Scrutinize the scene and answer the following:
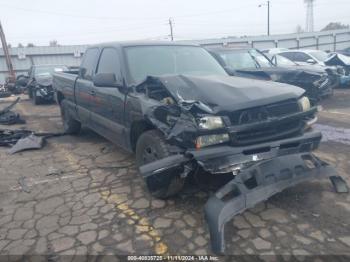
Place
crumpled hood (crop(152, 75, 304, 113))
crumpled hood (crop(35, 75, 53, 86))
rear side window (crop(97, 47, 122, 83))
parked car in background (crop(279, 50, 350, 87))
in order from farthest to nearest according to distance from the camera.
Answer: crumpled hood (crop(35, 75, 53, 86))
parked car in background (crop(279, 50, 350, 87))
rear side window (crop(97, 47, 122, 83))
crumpled hood (crop(152, 75, 304, 113))

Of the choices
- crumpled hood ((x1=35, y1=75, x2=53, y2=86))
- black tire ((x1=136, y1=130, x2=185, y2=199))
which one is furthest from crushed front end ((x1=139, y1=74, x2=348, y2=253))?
crumpled hood ((x1=35, y1=75, x2=53, y2=86))

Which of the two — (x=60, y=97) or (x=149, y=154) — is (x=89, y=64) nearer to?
(x=60, y=97)

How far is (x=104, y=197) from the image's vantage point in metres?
4.28

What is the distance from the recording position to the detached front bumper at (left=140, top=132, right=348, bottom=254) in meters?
3.16

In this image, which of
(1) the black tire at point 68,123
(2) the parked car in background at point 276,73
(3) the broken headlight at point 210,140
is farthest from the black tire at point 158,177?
(2) the parked car in background at point 276,73

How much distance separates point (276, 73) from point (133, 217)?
6.27m

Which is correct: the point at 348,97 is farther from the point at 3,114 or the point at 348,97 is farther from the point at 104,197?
the point at 3,114

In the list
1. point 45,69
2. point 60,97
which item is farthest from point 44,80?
point 60,97

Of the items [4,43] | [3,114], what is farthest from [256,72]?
[4,43]

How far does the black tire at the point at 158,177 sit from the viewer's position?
3.74 metres

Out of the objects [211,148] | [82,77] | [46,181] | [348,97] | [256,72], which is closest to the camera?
[211,148]

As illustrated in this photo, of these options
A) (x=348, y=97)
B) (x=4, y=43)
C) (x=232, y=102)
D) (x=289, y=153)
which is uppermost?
(x=4, y=43)

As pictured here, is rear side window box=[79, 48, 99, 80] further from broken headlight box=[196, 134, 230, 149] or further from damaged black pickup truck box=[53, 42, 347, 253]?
broken headlight box=[196, 134, 230, 149]

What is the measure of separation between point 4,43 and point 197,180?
26135 mm
